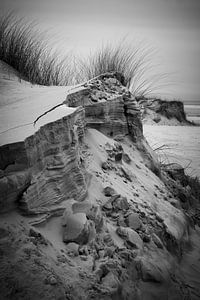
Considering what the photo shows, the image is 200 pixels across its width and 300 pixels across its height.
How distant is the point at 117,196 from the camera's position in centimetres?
201

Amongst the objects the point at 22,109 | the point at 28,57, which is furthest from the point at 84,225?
the point at 28,57

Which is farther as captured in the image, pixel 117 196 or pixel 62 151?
pixel 117 196

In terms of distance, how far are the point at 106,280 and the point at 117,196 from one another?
0.74 m

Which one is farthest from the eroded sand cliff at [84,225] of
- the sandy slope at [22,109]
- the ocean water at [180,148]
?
the ocean water at [180,148]

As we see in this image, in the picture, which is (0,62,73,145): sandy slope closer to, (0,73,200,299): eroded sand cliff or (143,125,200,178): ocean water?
(0,73,200,299): eroded sand cliff

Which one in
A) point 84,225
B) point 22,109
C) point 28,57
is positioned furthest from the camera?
point 28,57

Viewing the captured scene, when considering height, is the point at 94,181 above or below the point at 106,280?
above

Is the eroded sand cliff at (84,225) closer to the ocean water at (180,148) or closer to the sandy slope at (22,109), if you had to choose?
the sandy slope at (22,109)

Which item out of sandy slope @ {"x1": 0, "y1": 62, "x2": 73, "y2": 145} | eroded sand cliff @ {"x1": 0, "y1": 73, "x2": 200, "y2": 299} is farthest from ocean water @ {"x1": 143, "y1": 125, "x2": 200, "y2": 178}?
sandy slope @ {"x1": 0, "y1": 62, "x2": 73, "y2": 145}

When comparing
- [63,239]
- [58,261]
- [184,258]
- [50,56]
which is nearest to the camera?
[58,261]

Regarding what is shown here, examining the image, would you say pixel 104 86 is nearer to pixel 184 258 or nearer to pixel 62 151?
pixel 62 151

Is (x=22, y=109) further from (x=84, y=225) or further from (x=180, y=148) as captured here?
(x=180, y=148)

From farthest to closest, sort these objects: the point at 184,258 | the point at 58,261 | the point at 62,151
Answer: the point at 184,258, the point at 62,151, the point at 58,261

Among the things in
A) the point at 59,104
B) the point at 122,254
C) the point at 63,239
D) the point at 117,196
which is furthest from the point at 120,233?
the point at 59,104
